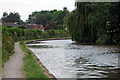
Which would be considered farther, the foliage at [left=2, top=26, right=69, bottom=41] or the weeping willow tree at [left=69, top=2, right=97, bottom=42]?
the foliage at [left=2, top=26, right=69, bottom=41]

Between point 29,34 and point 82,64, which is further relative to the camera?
point 29,34

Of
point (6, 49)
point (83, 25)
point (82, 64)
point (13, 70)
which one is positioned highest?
point (83, 25)

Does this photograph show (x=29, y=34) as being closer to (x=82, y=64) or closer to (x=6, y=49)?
(x=6, y=49)

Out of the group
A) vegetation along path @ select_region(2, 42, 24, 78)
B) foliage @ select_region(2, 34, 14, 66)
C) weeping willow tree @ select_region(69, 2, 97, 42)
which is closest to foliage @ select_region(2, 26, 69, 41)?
weeping willow tree @ select_region(69, 2, 97, 42)

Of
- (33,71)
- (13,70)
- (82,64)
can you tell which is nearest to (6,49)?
(82,64)

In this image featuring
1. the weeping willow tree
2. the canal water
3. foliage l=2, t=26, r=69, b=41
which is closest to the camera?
the canal water

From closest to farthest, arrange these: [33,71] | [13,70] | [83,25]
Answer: [33,71], [13,70], [83,25]

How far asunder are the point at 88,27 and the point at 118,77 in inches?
1034

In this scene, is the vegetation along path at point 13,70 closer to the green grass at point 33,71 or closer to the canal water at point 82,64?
the green grass at point 33,71

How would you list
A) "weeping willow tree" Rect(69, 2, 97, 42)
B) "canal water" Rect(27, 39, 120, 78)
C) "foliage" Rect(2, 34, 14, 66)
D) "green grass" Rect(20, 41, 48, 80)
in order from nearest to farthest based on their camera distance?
"green grass" Rect(20, 41, 48, 80) → "canal water" Rect(27, 39, 120, 78) → "foliage" Rect(2, 34, 14, 66) → "weeping willow tree" Rect(69, 2, 97, 42)

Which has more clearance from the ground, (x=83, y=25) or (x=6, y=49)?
(x=83, y=25)

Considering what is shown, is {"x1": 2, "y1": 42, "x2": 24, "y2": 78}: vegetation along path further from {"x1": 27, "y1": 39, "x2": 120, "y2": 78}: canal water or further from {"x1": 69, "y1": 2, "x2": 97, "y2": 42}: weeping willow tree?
{"x1": 69, "y1": 2, "x2": 97, "y2": 42}: weeping willow tree

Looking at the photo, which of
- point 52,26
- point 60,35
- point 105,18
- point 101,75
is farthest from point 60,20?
point 101,75

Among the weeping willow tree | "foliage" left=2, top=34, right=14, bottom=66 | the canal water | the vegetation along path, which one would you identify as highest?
the weeping willow tree
